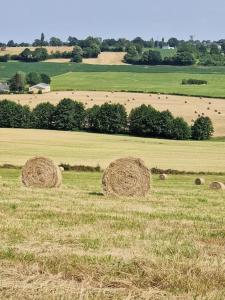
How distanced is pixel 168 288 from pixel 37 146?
6284 cm

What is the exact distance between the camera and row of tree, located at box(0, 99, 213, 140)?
92812 mm

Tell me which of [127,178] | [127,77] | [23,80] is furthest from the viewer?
[127,77]

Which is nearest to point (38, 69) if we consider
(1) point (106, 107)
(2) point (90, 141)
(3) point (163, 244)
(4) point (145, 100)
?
(4) point (145, 100)

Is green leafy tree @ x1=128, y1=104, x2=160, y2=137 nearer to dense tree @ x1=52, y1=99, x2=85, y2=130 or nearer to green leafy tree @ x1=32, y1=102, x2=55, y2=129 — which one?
dense tree @ x1=52, y1=99, x2=85, y2=130

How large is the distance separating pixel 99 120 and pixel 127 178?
72500 mm

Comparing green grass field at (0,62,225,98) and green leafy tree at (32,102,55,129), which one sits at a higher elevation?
green grass field at (0,62,225,98)

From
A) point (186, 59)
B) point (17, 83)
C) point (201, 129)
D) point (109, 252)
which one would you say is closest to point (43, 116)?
point (201, 129)

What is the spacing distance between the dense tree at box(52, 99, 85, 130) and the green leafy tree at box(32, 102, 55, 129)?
0.83m

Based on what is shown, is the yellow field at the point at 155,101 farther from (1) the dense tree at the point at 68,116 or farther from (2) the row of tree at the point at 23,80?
(2) the row of tree at the point at 23,80

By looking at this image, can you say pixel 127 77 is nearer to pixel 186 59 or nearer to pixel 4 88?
pixel 4 88

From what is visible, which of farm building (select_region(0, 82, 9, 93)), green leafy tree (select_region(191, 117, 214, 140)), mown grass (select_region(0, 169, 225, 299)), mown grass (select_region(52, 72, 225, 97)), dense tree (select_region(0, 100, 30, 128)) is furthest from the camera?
farm building (select_region(0, 82, 9, 93))

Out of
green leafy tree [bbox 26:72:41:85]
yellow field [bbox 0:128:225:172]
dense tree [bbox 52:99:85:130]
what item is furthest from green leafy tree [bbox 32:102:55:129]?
green leafy tree [bbox 26:72:41:85]

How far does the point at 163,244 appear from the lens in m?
12.1

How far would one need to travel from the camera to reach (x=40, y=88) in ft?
448
